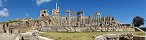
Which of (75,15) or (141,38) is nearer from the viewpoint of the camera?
(141,38)

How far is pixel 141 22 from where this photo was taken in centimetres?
8106

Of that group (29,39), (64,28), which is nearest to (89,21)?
(64,28)

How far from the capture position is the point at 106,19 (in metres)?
64.1

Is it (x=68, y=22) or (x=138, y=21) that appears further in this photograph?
(x=138, y=21)

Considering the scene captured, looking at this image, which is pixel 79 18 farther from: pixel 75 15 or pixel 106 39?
pixel 106 39

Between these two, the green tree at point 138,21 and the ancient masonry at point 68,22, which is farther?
the green tree at point 138,21

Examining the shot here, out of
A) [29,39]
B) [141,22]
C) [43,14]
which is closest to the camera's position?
[29,39]

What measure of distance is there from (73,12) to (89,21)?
4859mm

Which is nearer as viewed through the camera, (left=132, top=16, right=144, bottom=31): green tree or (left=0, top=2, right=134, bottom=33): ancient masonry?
(left=0, top=2, right=134, bottom=33): ancient masonry

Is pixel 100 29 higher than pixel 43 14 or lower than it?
lower

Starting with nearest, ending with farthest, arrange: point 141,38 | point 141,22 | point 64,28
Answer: point 141,38 → point 64,28 → point 141,22

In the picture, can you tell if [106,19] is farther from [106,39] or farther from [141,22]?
[106,39]

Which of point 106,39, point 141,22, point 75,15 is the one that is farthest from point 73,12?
point 106,39

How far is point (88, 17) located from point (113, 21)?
6.97 metres
